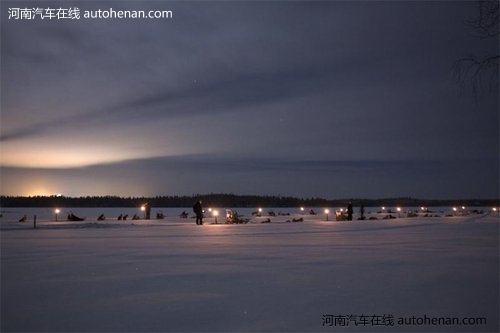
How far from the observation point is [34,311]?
656cm

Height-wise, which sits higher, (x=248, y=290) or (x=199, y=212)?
(x=199, y=212)

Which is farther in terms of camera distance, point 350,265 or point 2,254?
point 2,254

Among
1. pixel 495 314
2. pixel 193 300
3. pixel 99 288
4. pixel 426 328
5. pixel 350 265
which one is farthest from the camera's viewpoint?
pixel 350 265

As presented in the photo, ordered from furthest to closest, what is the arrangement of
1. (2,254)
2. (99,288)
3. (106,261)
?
(2,254), (106,261), (99,288)

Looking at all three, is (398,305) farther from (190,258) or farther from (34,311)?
(190,258)

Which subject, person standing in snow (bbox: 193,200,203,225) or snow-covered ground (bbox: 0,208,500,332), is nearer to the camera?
snow-covered ground (bbox: 0,208,500,332)

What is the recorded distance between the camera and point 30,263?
10.9 meters

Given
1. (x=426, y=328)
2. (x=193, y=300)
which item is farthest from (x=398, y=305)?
(x=193, y=300)

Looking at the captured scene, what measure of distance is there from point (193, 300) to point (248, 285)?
53.0 inches

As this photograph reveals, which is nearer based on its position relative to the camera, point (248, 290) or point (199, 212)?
point (248, 290)

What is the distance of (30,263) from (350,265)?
24.1 feet

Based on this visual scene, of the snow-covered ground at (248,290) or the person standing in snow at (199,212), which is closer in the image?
the snow-covered ground at (248,290)

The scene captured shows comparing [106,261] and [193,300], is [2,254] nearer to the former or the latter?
[106,261]

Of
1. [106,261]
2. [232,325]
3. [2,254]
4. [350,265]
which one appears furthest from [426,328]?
[2,254]
